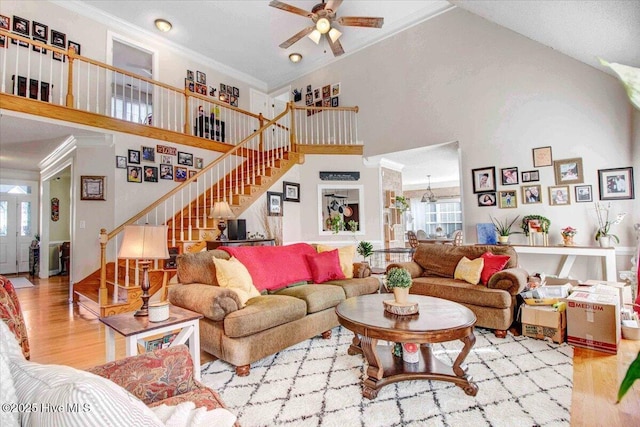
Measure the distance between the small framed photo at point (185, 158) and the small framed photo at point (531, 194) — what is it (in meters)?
5.76

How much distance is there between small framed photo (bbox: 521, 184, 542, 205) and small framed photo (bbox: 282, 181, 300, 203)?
401 centimetres

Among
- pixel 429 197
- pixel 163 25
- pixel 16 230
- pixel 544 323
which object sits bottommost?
pixel 544 323

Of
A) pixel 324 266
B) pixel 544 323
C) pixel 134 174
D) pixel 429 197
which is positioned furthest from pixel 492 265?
pixel 429 197

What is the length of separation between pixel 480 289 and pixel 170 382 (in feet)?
10.1

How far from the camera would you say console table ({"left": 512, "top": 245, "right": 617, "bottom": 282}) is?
3.95 metres

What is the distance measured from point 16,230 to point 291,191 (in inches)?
288

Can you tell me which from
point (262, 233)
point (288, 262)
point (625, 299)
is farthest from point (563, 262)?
point (262, 233)

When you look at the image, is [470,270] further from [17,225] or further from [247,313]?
[17,225]

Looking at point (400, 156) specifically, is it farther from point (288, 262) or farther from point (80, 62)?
point (80, 62)

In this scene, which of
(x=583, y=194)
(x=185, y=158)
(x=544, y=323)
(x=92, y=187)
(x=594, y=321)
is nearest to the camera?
(x=594, y=321)

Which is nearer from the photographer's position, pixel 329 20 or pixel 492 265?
pixel 492 265

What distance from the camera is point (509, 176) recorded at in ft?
16.3

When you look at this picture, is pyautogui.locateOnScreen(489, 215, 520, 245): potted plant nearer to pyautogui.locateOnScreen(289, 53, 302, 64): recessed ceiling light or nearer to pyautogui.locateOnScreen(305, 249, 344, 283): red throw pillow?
pyautogui.locateOnScreen(305, 249, 344, 283): red throw pillow

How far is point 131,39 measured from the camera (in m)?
6.08
